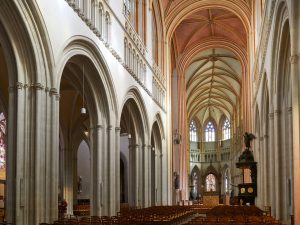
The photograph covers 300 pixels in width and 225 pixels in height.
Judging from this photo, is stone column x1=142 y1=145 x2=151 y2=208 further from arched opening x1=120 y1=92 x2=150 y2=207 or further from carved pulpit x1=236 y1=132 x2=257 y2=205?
carved pulpit x1=236 y1=132 x2=257 y2=205

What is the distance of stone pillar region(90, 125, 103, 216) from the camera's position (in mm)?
22656

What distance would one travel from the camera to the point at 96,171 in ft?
75.0

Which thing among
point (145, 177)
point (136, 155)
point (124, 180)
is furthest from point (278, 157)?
point (124, 180)

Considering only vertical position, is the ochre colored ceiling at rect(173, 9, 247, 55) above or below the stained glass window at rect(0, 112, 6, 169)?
above

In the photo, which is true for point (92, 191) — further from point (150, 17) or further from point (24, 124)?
point (150, 17)

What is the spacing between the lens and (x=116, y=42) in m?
24.5

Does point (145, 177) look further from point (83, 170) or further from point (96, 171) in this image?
point (83, 170)

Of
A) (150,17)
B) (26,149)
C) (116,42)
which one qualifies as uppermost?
Answer: (150,17)

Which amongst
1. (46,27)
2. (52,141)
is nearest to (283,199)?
(52,141)

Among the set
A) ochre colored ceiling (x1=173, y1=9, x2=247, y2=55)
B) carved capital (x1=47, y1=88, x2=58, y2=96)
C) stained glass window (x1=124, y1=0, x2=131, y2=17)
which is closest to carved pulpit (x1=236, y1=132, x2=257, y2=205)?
stained glass window (x1=124, y1=0, x2=131, y2=17)

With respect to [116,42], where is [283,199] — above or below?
below

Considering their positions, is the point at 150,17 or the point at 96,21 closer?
the point at 96,21

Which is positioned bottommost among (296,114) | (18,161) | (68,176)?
(68,176)

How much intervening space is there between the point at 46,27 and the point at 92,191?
361 inches
